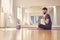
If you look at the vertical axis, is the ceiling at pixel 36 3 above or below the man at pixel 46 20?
above

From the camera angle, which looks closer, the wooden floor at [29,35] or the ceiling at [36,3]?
the wooden floor at [29,35]

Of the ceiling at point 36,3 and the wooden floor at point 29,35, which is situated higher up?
the ceiling at point 36,3

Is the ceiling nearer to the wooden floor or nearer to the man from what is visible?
the man

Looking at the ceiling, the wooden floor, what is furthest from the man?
the ceiling

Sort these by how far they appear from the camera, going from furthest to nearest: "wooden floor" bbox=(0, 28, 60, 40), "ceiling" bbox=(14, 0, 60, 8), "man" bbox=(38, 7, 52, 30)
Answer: "ceiling" bbox=(14, 0, 60, 8)
"man" bbox=(38, 7, 52, 30)
"wooden floor" bbox=(0, 28, 60, 40)

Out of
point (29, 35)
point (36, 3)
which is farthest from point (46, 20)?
point (36, 3)

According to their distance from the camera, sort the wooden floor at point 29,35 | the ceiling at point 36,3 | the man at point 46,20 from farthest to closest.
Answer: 1. the ceiling at point 36,3
2. the man at point 46,20
3. the wooden floor at point 29,35

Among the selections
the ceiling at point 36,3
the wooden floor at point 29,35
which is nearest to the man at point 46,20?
the wooden floor at point 29,35

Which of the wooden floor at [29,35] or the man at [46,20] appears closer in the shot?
the wooden floor at [29,35]

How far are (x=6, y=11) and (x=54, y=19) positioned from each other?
400 cm

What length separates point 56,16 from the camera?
10.7 metres

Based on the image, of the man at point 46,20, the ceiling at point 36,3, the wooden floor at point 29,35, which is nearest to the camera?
the wooden floor at point 29,35

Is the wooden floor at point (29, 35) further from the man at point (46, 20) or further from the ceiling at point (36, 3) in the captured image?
the ceiling at point (36, 3)

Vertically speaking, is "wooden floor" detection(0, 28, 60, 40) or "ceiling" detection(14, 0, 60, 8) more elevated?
"ceiling" detection(14, 0, 60, 8)
